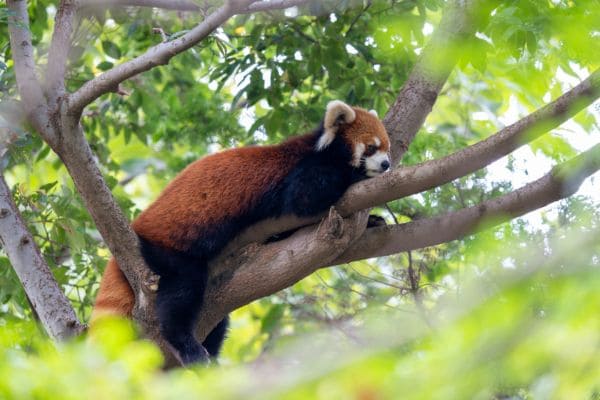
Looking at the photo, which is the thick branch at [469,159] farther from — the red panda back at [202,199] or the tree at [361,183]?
the red panda back at [202,199]

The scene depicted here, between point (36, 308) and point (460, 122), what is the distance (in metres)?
4.76

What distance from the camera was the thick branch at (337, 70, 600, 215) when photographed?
3023 millimetres

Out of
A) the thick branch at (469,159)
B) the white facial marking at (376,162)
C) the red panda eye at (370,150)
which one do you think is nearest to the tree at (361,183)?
the thick branch at (469,159)

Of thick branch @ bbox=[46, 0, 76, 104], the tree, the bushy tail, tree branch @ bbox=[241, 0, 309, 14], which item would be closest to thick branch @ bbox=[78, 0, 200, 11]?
the tree

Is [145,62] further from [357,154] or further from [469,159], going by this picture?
[357,154]

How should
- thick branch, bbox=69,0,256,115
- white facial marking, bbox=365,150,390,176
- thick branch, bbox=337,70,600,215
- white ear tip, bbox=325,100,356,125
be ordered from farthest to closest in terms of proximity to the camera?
white ear tip, bbox=325,100,356,125
white facial marking, bbox=365,150,390,176
thick branch, bbox=69,0,256,115
thick branch, bbox=337,70,600,215

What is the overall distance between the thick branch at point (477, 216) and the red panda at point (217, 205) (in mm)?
302

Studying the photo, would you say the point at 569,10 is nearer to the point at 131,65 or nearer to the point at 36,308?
the point at 131,65

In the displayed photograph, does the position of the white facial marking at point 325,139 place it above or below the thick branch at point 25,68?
above

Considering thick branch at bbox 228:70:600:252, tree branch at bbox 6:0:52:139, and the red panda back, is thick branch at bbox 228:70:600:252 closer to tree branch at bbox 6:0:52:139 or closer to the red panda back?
the red panda back

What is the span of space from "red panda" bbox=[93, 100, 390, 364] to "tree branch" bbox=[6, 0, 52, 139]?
0.80m

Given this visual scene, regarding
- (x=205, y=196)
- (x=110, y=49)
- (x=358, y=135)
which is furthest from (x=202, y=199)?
(x=110, y=49)

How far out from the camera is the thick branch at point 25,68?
351 centimetres

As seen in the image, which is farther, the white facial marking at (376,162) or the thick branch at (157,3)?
the white facial marking at (376,162)
